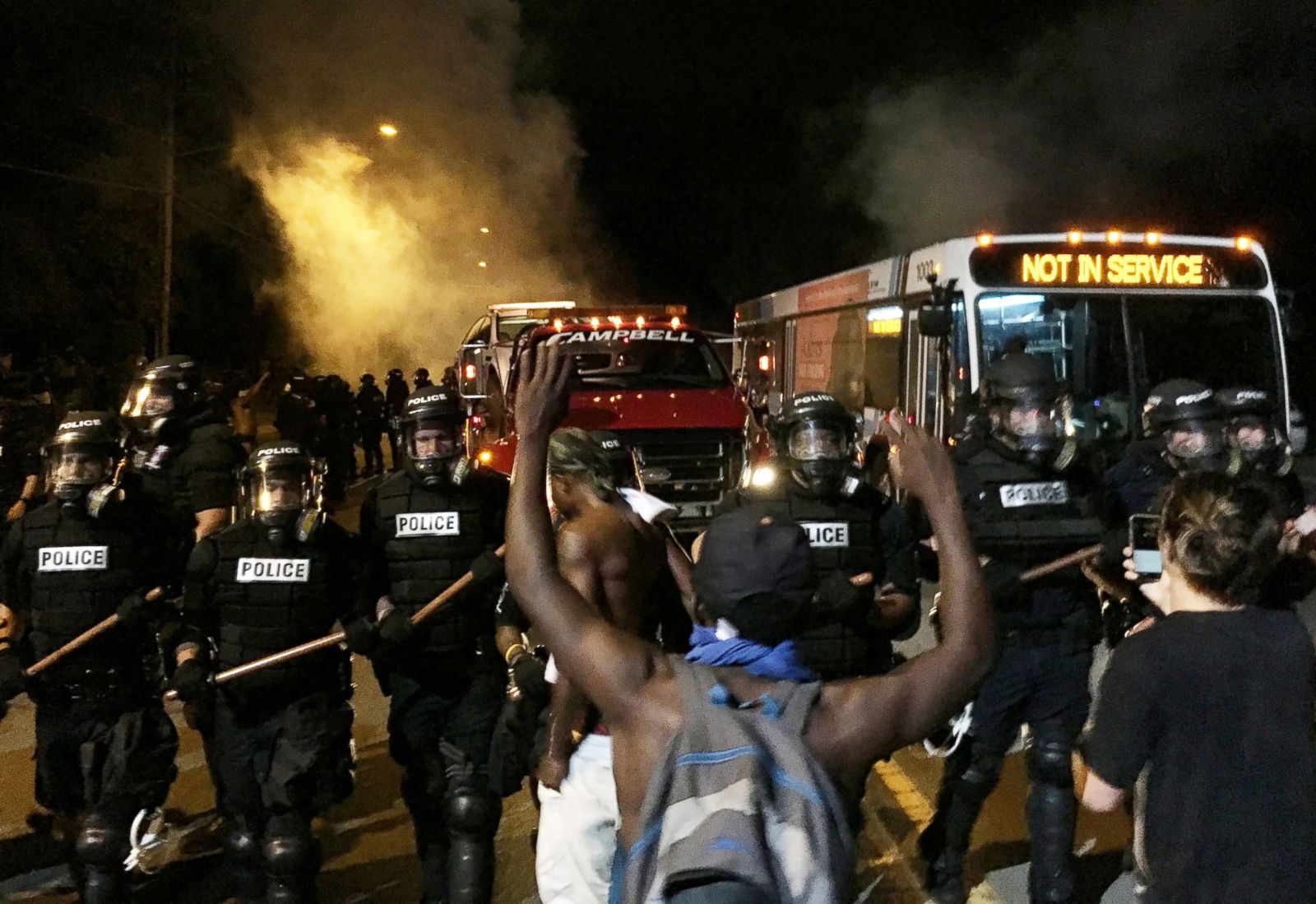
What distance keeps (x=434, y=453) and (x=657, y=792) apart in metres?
2.68

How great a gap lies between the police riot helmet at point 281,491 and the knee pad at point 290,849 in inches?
37.5

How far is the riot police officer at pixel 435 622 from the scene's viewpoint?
415 cm

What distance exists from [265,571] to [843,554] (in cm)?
207

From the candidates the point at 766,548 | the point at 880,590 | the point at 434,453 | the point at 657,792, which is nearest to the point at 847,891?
the point at 657,792

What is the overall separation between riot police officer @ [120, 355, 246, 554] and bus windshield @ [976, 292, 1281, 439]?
18.7ft

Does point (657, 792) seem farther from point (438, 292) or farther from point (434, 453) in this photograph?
point (438, 292)

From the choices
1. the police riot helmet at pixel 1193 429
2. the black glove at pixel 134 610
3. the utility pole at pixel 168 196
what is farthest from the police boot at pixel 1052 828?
the utility pole at pixel 168 196

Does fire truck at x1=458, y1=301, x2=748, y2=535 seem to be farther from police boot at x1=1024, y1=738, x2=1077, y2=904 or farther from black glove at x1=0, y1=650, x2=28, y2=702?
police boot at x1=1024, y1=738, x2=1077, y2=904

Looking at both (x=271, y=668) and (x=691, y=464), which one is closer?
(x=271, y=668)

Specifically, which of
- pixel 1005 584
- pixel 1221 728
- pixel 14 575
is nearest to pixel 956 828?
pixel 1005 584

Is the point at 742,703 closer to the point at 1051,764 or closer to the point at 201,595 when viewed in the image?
the point at 1051,764

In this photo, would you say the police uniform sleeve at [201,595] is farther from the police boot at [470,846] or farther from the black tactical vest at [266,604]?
the police boot at [470,846]

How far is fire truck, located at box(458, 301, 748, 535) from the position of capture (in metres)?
10.1

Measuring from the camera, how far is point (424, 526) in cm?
427
